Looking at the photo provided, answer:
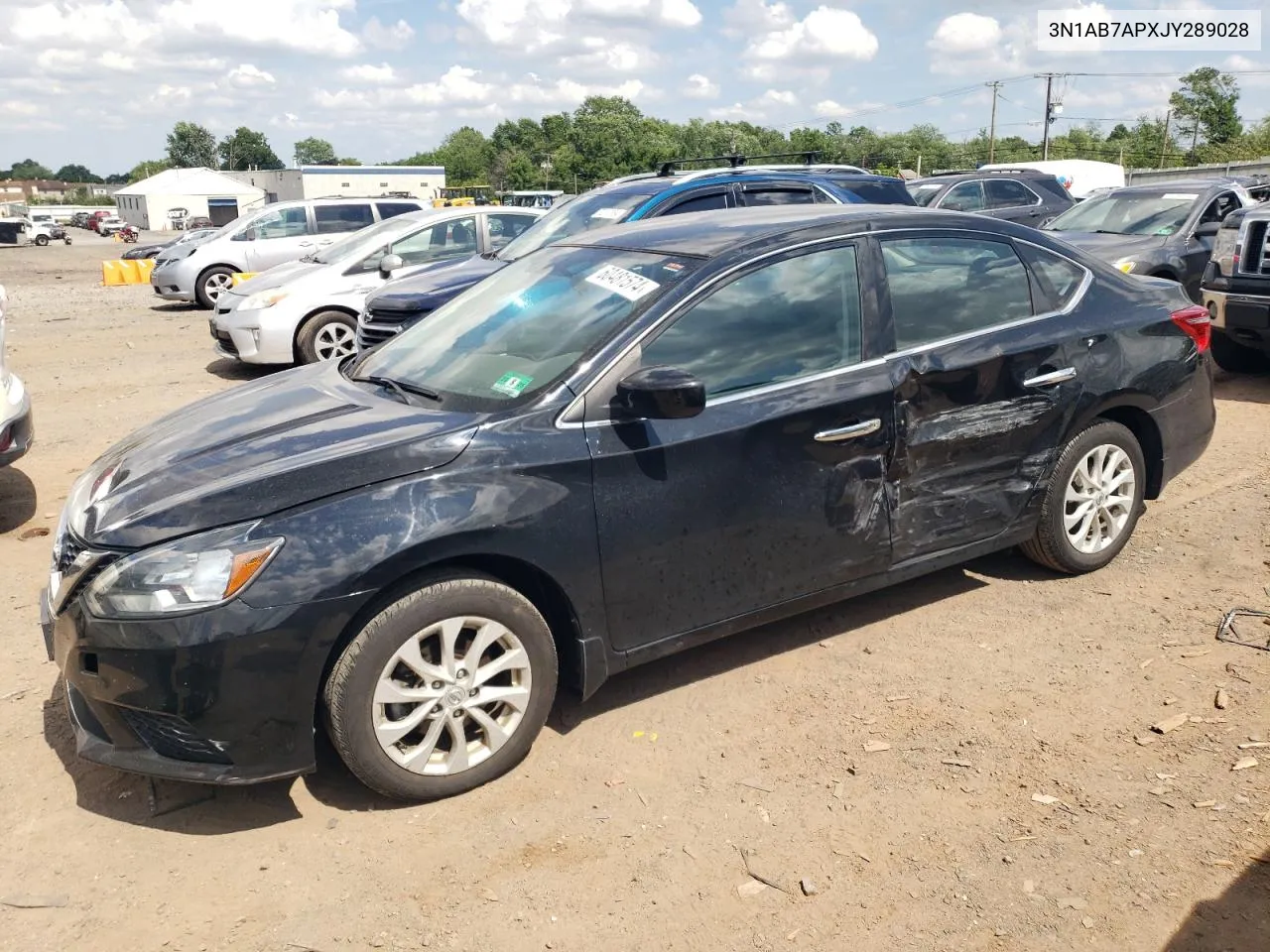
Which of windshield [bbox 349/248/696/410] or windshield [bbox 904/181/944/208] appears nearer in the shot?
windshield [bbox 349/248/696/410]

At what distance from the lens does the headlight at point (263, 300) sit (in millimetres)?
10203

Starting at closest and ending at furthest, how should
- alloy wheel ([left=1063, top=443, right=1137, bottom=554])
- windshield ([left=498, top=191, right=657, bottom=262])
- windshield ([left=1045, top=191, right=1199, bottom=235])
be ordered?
alloy wheel ([left=1063, top=443, right=1137, bottom=554]) → windshield ([left=498, top=191, right=657, bottom=262]) → windshield ([left=1045, top=191, right=1199, bottom=235])

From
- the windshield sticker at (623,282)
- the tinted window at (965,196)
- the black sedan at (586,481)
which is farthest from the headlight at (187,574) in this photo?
the tinted window at (965,196)

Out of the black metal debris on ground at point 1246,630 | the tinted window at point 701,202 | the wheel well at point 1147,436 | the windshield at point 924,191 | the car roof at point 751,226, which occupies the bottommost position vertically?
the black metal debris on ground at point 1246,630

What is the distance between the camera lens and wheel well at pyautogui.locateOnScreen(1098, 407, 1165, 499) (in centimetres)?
488

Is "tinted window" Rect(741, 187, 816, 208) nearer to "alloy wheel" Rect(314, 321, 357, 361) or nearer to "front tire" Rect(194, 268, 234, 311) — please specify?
"alloy wheel" Rect(314, 321, 357, 361)

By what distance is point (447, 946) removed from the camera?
109 inches

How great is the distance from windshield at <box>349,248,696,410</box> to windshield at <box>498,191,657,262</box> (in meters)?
4.10

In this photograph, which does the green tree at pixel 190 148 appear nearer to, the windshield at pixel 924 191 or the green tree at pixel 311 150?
the green tree at pixel 311 150

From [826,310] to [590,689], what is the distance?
1.68 meters

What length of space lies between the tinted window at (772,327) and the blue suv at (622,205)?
165 inches

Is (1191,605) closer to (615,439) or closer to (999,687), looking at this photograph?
(999,687)

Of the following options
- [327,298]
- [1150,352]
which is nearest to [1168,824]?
[1150,352]

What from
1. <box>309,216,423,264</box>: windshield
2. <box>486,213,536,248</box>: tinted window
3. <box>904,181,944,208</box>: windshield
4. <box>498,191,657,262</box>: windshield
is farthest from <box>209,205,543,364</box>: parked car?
<box>904,181,944,208</box>: windshield
